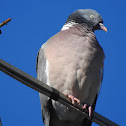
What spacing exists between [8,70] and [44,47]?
1872 mm

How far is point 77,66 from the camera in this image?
157 inches

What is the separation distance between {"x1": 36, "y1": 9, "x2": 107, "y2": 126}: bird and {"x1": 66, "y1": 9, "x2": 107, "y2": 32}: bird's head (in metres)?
0.24

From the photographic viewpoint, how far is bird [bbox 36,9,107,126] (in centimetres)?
399

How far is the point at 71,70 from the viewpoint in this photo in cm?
396

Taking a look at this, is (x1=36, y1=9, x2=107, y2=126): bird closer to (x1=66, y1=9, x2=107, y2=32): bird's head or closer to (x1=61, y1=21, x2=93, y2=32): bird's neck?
(x1=61, y1=21, x2=93, y2=32): bird's neck

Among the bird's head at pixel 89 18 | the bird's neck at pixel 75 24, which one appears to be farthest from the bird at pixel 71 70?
the bird's head at pixel 89 18

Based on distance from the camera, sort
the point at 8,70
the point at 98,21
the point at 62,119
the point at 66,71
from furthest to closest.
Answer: the point at 98,21, the point at 62,119, the point at 66,71, the point at 8,70

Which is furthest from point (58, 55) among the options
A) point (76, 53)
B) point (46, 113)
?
point (46, 113)

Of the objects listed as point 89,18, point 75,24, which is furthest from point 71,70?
point 89,18

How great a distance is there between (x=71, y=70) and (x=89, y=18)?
43.8 inches

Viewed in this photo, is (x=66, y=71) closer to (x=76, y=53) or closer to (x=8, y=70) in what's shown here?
(x=76, y=53)

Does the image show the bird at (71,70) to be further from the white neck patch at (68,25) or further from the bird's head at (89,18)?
the bird's head at (89,18)

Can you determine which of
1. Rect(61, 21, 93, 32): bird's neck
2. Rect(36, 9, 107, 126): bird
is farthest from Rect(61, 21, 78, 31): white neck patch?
Rect(36, 9, 107, 126): bird

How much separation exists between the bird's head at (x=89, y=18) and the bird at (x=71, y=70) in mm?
243
